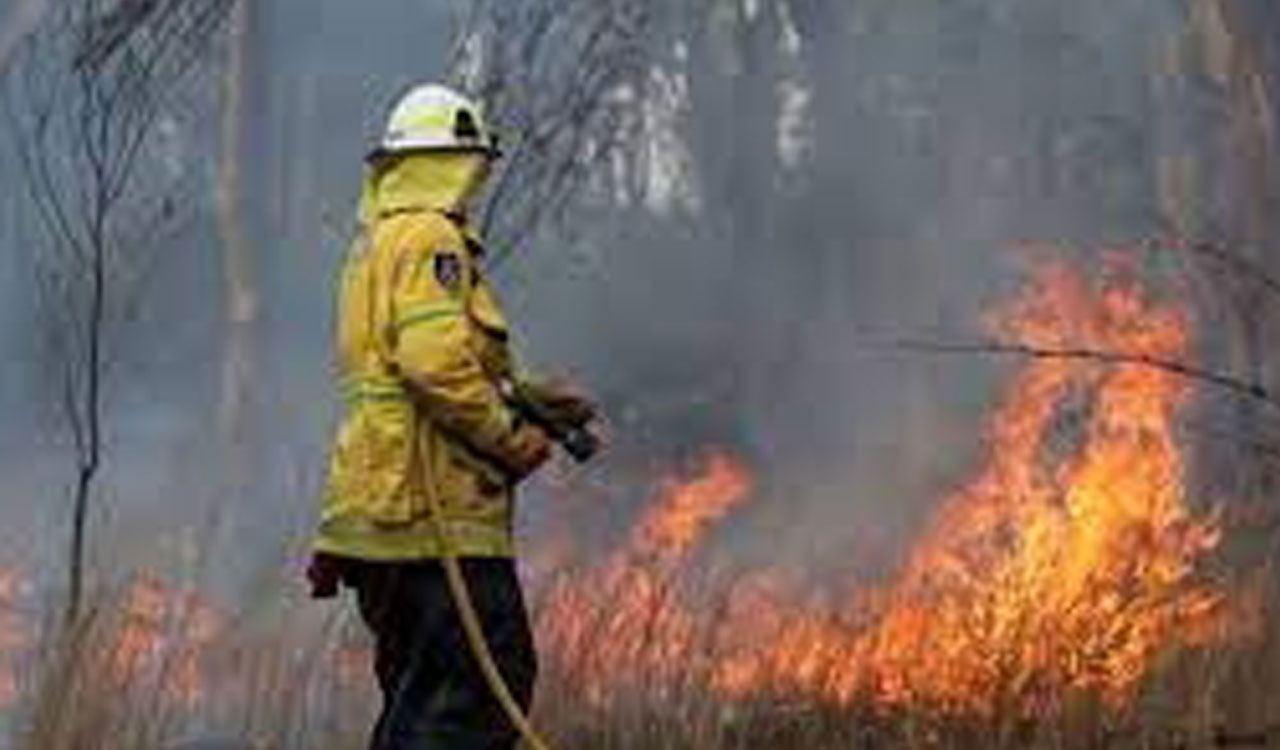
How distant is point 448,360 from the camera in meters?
4.72

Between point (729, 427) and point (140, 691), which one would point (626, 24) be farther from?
point (140, 691)

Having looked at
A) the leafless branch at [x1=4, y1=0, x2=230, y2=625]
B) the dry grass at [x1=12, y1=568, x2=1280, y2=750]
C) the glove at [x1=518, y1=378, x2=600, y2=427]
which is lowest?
the dry grass at [x1=12, y1=568, x2=1280, y2=750]

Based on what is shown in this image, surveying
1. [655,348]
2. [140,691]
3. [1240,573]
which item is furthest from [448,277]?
[655,348]

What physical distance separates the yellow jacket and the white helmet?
37mm

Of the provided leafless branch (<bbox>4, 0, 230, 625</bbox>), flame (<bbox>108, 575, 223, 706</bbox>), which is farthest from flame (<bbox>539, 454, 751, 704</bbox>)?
leafless branch (<bbox>4, 0, 230, 625</bbox>)

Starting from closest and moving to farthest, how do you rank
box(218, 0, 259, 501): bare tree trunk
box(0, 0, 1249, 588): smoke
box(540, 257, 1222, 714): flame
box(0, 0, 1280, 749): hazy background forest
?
box(540, 257, 1222, 714): flame → box(0, 0, 1280, 749): hazy background forest → box(218, 0, 259, 501): bare tree trunk → box(0, 0, 1249, 588): smoke

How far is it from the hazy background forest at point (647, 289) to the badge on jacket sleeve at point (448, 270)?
5.59 feet

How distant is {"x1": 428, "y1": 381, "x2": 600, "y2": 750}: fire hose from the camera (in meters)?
4.77

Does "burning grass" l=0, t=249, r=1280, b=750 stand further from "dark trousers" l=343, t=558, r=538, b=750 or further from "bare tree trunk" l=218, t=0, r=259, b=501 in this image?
"bare tree trunk" l=218, t=0, r=259, b=501

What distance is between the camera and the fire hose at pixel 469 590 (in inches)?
188

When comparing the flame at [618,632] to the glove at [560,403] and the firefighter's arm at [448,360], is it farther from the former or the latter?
the firefighter's arm at [448,360]

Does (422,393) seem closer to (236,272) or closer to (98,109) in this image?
(98,109)

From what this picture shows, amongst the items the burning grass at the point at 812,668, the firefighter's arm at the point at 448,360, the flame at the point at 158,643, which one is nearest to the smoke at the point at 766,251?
the burning grass at the point at 812,668

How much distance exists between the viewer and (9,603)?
10359mm
